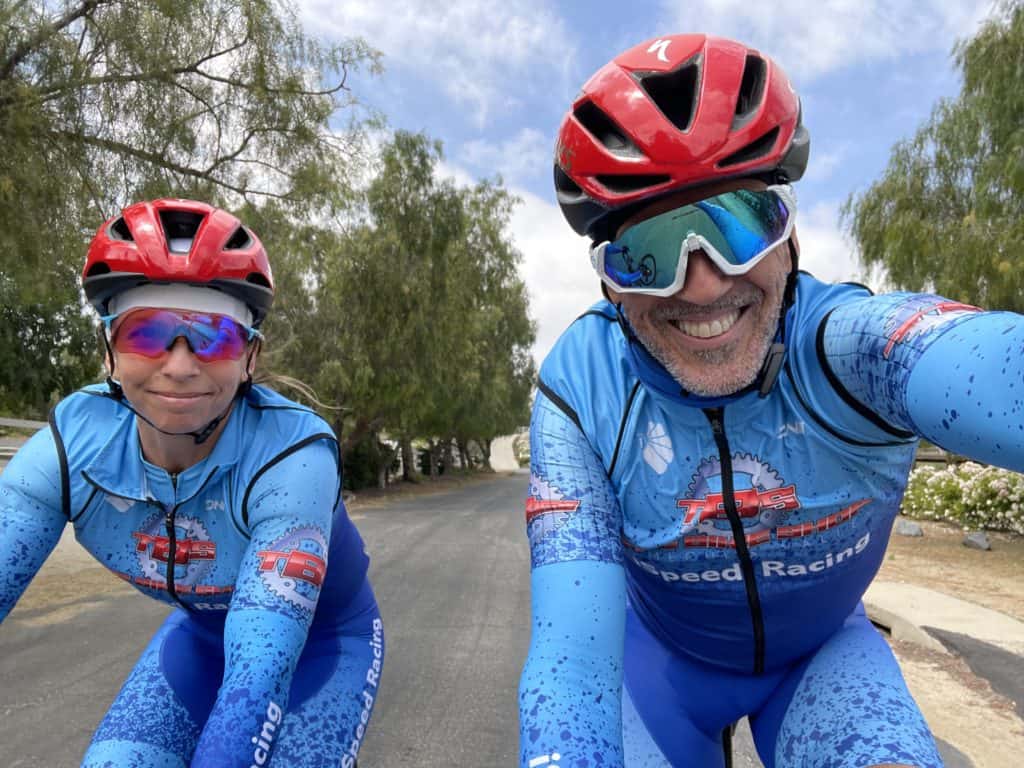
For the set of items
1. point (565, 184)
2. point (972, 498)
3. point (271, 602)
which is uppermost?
point (565, 184)

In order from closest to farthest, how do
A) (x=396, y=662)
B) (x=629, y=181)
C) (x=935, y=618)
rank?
1. (x=629, y=181)
2. (x=396, y=662)
3. (x=935, y=618)

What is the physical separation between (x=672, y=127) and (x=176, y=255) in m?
1.53

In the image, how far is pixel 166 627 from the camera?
2428mm

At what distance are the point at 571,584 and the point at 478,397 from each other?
28.2m

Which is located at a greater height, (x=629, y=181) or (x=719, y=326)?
(x=629, y=181)

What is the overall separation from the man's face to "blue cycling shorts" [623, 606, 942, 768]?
31.6 inches

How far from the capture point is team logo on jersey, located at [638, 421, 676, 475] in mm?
1632

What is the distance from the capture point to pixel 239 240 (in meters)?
2.33

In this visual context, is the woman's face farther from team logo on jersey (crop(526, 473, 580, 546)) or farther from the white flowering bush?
the white flowering bush

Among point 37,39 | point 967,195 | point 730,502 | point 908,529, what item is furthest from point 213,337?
point 967,195

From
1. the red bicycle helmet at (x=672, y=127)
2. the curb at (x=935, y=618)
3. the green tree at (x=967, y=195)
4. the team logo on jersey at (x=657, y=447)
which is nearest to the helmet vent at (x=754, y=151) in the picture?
the red bicycle helmet at (x=672, y=127)

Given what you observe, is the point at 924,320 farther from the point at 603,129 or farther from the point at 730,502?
the point at 603,129

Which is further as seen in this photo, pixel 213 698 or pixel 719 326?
pixel 213 698

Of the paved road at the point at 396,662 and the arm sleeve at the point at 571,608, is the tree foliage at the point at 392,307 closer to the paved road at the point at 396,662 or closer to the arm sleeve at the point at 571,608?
the paved road at the point at 396,662
